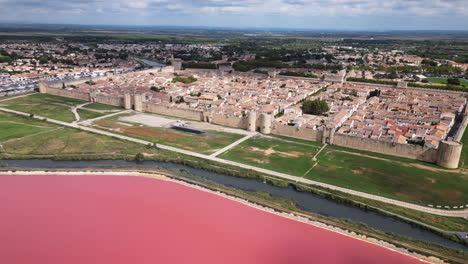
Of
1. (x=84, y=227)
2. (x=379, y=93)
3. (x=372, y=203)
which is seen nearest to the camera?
(x=84, y=227)

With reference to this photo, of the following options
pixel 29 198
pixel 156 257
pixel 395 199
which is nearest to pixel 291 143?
pixel 395 199

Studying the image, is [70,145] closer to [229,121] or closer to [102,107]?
[102,107]

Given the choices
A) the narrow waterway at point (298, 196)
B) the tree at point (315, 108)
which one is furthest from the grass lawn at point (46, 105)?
the tree at point (315, 108)

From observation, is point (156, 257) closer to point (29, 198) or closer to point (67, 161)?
point (29, 198)

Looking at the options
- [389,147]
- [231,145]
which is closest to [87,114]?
[231,145]

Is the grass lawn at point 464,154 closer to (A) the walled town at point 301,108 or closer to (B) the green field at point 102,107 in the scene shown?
(A) the walled town at point 301,108

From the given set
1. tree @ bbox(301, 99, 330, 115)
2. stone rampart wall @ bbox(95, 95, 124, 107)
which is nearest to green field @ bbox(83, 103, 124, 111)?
stone rampart wall @ bbox(95, 95, 124, 107)
